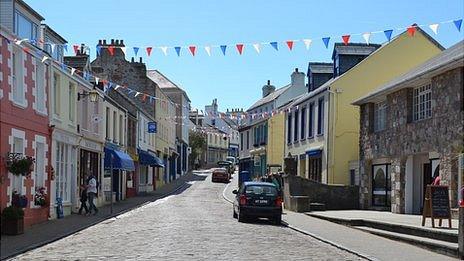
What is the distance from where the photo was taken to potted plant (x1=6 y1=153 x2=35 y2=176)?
1758cm

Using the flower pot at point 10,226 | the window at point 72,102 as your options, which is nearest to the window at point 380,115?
the window at point 72,102

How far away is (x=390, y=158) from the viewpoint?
2695cm

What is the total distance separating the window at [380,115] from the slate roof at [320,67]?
1152 centimetres

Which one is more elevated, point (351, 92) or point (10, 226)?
point (351, 92)

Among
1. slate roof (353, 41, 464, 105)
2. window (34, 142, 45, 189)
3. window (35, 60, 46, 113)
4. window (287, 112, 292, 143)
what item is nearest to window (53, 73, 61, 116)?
window (35, 60, 46, 113)

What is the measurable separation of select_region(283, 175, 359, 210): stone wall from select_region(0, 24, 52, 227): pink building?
13.2 metres

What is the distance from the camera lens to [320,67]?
41.2 m

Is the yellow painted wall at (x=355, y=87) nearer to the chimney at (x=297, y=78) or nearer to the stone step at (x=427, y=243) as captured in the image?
the stone step at (x=427, y=243)

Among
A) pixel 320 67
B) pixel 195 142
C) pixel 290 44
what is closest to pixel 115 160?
pixel 320 67

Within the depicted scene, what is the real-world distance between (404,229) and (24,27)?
13345mm

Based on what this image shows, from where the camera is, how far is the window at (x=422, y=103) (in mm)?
23203

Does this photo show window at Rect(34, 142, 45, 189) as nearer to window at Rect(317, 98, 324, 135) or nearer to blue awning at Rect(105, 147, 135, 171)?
blue awning at Rect(105, 147, 135, 171)

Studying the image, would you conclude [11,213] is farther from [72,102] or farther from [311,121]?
[311,121]

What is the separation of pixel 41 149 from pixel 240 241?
8712mm
